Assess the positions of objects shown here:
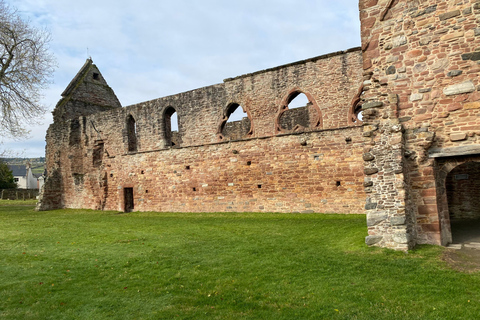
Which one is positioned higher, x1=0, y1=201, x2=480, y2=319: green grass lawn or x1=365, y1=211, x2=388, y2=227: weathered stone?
x1=365, y1=211, x2=388, y2=227: weathered stone

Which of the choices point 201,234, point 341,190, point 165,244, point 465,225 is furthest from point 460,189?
point 165,244

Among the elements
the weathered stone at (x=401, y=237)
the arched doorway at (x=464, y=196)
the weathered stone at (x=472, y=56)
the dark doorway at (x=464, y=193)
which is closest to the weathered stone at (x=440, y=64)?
the weathered stone at (x=472, y=56)

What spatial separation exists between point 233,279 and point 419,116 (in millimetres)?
5161

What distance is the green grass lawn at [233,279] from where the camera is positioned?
4.36 m

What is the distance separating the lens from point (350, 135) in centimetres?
1219

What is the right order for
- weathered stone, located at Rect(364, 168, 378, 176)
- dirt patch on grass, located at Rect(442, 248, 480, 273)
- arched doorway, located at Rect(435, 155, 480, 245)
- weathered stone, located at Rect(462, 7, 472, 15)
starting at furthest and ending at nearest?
arched doorway, located at Rect(435, 155, 480, 245), weathered stone, located at Rect(364, 168, 378, 176), weathered stone, located at Rect(462, 7, 472, 15), dirt patch on grass, located at Rect(442, 248, 480, 273)

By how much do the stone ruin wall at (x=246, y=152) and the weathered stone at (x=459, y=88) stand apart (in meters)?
4.99

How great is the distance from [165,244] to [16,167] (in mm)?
76614

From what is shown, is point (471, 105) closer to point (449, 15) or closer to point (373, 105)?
point (373, 105)

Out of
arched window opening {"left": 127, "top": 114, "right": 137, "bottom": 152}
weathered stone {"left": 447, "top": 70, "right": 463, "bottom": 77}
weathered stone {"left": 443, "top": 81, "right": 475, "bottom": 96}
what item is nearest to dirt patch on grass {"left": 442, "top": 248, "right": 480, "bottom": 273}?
weathered stone {"left": 443, "top": 81, "right": 475, "bottom": 96}

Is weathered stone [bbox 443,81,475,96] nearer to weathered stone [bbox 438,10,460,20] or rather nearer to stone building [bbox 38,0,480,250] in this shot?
stone building [bbox 38,0,480,250]

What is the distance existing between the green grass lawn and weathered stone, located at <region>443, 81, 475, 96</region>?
10.4 feet

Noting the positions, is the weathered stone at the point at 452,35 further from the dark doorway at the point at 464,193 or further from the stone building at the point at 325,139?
the dark doorway at the point at 464,193

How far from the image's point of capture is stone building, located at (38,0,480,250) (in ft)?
22.9
